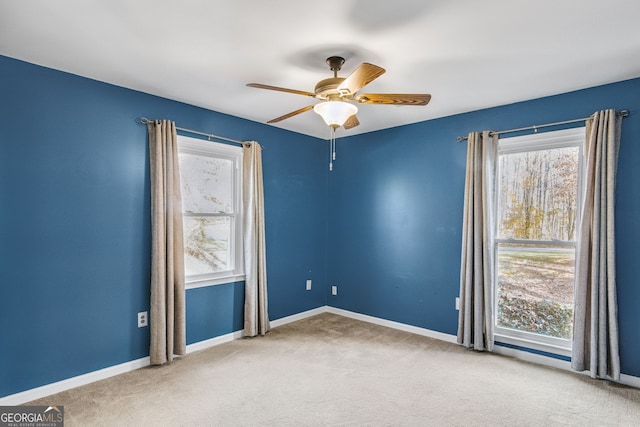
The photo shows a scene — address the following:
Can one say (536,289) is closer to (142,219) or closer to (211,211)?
(211,211)

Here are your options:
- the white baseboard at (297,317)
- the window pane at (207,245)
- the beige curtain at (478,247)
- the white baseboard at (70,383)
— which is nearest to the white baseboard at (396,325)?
the white baseboard at (297,317)

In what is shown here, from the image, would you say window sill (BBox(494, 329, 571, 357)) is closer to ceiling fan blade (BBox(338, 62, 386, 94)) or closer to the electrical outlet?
ceiling fan blade (BBox(338, 62, 386, 94))

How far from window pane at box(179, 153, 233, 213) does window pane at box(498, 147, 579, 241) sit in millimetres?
2870

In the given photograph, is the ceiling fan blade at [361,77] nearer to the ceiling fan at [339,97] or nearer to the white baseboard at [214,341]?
the ceiling fan at [339,97]

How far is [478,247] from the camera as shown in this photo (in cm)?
354

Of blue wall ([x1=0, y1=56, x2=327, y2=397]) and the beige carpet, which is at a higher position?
blue wall ([x1=0, y1=56, x2=327, y2=397])

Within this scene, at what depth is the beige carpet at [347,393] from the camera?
2404mm

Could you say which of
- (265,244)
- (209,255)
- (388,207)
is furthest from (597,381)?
(209,255)

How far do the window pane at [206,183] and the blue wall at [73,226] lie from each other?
37 centimetres

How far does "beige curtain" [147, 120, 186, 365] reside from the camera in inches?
125

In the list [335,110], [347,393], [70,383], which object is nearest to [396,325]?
[347,393]

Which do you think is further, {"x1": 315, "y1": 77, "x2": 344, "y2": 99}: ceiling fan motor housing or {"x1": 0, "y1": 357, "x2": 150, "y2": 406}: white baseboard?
{"x1": 0, "y1": 357, "x2": 150, "y2": 406}: white baseboard

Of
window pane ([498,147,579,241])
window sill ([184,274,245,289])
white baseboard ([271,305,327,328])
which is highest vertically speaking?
window pane ([498,147,579,241])

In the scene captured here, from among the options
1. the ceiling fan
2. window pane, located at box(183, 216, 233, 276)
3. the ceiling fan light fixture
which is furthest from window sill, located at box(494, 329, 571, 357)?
window pane, located at box(183, 216, 233, 276)
